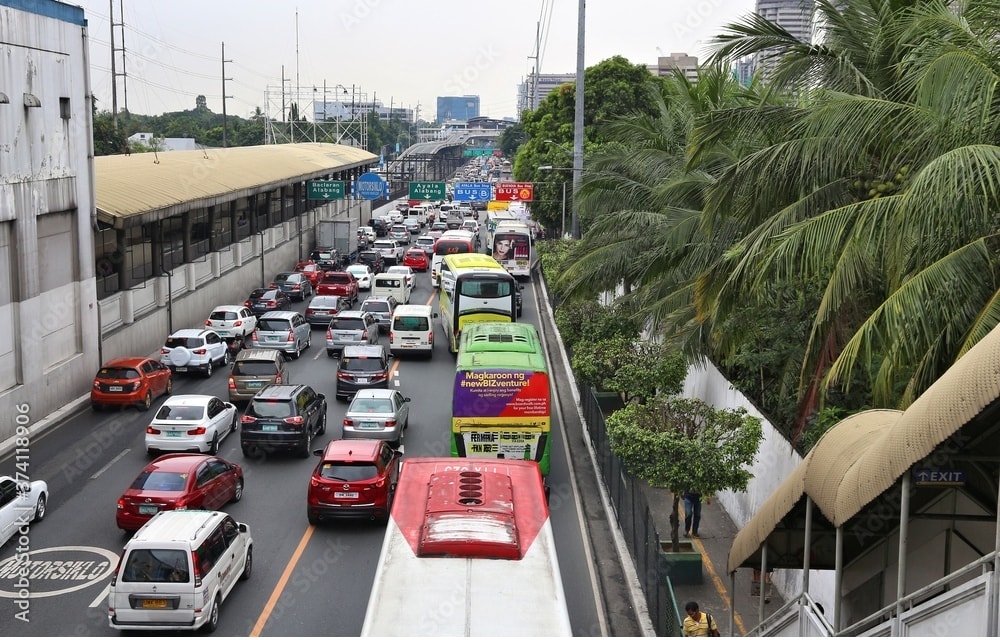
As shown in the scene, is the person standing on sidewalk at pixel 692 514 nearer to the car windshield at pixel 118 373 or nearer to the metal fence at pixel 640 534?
the metal fence at pixel 640 534

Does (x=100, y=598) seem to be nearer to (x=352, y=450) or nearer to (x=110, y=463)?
(x=352, y=450)

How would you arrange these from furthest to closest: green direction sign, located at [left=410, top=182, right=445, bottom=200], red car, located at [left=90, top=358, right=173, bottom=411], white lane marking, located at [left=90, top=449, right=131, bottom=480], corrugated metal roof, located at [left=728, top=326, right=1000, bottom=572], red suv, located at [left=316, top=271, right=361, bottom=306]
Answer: green direction sign, located at [left=410, top=182, right=445, bottom=200] → red suv, located at [left=316, top=271, right=361, bottom=306] → red car, located at [left=90, top=358, right=173, bottom=411] → white lane marking, located at [left=90, top=449, right=131, bottom=480] → corrugated metal roof, located at [left=728, top=326, right=1000, bottom=572]

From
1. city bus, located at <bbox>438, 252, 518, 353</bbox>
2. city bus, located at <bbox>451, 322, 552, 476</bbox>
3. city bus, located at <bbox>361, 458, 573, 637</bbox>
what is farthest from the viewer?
city bus, located at <bbox>438, 252, 518, 353</bbox>

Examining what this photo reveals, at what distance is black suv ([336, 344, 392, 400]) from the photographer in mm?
30078

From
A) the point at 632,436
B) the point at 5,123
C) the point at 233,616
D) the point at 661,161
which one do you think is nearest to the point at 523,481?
the point at 632,436

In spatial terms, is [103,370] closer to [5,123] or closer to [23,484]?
[5,123]

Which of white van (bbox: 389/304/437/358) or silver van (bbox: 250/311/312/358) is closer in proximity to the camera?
silver van (bbox: 250/311/312/358)

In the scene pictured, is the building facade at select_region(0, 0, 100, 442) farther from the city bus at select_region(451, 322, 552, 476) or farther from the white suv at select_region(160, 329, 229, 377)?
the city bus at select_region(451, 322, 552, 476)

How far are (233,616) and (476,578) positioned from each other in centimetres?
577

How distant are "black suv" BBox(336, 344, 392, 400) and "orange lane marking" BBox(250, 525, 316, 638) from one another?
1071cm

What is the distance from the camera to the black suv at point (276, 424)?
23594 millimetres

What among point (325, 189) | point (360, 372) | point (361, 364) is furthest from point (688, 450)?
point (325, 189)

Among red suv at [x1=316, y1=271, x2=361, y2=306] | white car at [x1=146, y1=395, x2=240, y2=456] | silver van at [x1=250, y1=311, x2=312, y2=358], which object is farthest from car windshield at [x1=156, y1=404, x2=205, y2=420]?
red suv at [x1=316, y1=271, x2=361, y2=306]

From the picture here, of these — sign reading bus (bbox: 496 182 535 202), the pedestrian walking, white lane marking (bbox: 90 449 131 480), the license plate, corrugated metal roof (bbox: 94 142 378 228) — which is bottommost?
white lane marking (bbox: 90 449 131 480)
